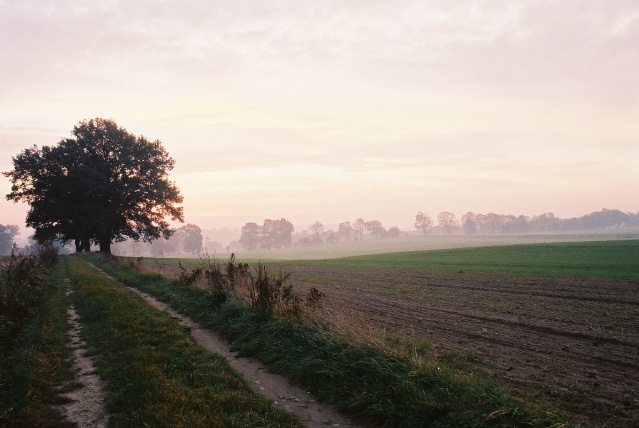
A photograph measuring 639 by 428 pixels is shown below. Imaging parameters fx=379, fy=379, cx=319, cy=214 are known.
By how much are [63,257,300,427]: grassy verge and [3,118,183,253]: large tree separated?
36470 millimetres

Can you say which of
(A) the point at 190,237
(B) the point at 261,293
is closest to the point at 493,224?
(A) the point at 190,237

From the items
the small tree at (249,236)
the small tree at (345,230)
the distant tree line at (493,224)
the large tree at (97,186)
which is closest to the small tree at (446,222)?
the distant tree line at (493,224)

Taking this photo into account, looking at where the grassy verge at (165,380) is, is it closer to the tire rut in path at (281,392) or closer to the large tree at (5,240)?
the tire rut in path at (281,392)

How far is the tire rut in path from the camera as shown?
561 centimetres

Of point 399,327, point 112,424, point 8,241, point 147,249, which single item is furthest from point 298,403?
point 8,241

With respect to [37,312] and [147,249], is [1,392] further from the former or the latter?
[147,249]

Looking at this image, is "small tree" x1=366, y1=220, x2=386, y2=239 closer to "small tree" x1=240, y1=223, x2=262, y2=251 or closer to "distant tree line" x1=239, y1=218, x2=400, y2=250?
"distant tree line" x1=239, y1=218, x2=400, y2=250

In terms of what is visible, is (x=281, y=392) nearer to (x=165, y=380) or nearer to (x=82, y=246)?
(x=165, y=380)

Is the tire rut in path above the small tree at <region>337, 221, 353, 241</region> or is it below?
below

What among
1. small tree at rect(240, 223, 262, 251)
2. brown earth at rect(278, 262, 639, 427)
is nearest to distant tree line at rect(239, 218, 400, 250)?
small tree at rect(240, 223, 262, 251)

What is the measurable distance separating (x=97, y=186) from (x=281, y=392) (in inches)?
1657

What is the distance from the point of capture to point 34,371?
6852mm

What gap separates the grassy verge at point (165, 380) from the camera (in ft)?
17.3

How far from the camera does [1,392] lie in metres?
6.13
